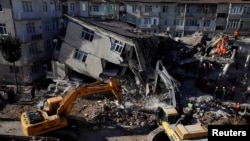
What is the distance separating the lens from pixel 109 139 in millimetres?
16578

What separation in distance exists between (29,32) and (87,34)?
714 centimetres

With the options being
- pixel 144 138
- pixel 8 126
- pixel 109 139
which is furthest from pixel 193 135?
pixel 8 126

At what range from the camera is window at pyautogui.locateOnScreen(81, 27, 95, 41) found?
24.7 meters

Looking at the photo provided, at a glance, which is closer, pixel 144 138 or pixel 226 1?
pixel 144 138

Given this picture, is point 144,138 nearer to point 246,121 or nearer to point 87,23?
point 246,121

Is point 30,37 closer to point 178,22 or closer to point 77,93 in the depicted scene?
point 77,93

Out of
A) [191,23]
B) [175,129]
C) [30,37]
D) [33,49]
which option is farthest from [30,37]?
[191,23]

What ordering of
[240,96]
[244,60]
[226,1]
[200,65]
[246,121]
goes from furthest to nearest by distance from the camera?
[226,1] < [244,60] < [200,65] < [240,96] < [246,121]

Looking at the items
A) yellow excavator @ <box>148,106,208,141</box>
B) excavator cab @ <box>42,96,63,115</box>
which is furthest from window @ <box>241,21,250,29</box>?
excavator cab @ <box>42,96,63,115</box>

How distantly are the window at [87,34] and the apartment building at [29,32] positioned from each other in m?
6.50

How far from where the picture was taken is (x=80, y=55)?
25250 millimetres

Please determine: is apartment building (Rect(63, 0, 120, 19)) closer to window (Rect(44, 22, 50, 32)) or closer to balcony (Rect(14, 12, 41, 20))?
window (Rect(44, 22, 50, 32))

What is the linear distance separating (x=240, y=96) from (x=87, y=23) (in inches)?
679

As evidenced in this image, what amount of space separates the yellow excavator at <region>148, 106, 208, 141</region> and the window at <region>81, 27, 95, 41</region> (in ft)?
39.0
